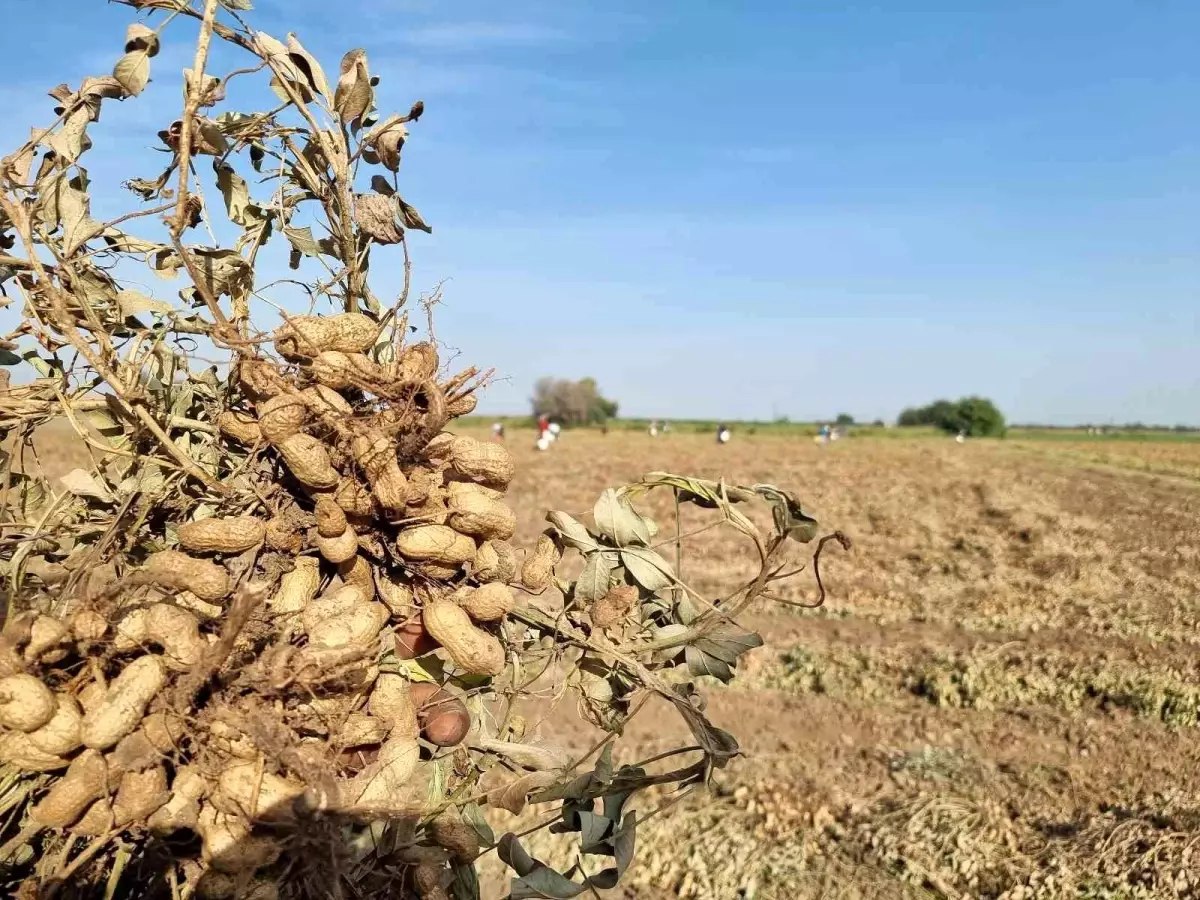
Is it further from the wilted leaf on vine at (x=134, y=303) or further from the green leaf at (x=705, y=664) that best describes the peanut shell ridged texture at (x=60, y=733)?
the green leaf at (x=705, y=664)

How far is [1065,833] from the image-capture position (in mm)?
4910

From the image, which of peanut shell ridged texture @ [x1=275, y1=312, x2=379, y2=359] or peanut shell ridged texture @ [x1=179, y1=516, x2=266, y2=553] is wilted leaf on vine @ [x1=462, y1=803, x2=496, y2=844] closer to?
peanut shell ridged texture @ [x1=179, y1=516, x2=266, y2=553]

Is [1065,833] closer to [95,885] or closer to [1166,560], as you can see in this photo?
[95,885]

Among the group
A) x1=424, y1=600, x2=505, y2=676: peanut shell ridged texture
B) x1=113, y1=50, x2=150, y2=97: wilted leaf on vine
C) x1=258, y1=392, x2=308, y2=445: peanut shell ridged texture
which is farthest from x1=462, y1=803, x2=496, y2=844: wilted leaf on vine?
x1=113, y1=50, x2=150, y2=97: wilted leaf on vine

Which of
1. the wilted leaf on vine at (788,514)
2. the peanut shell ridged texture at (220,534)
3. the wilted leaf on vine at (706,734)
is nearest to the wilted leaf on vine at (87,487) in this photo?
the peanut shell ridged texture at (220,534)

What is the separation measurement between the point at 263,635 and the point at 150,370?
594 millimetres

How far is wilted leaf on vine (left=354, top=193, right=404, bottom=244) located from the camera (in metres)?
1.74

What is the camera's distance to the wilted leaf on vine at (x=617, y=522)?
197 centimetres

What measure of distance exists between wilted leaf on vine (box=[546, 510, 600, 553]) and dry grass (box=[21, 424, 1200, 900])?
0.35 meters

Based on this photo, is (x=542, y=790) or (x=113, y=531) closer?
(x=113, y=531)

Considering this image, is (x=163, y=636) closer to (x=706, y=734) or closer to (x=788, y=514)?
(x=706, y=734)

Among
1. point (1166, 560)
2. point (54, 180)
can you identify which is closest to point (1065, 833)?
point (54, 180)

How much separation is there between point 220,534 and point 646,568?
0.87 meters

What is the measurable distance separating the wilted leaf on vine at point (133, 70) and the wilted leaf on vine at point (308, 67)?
25cm
